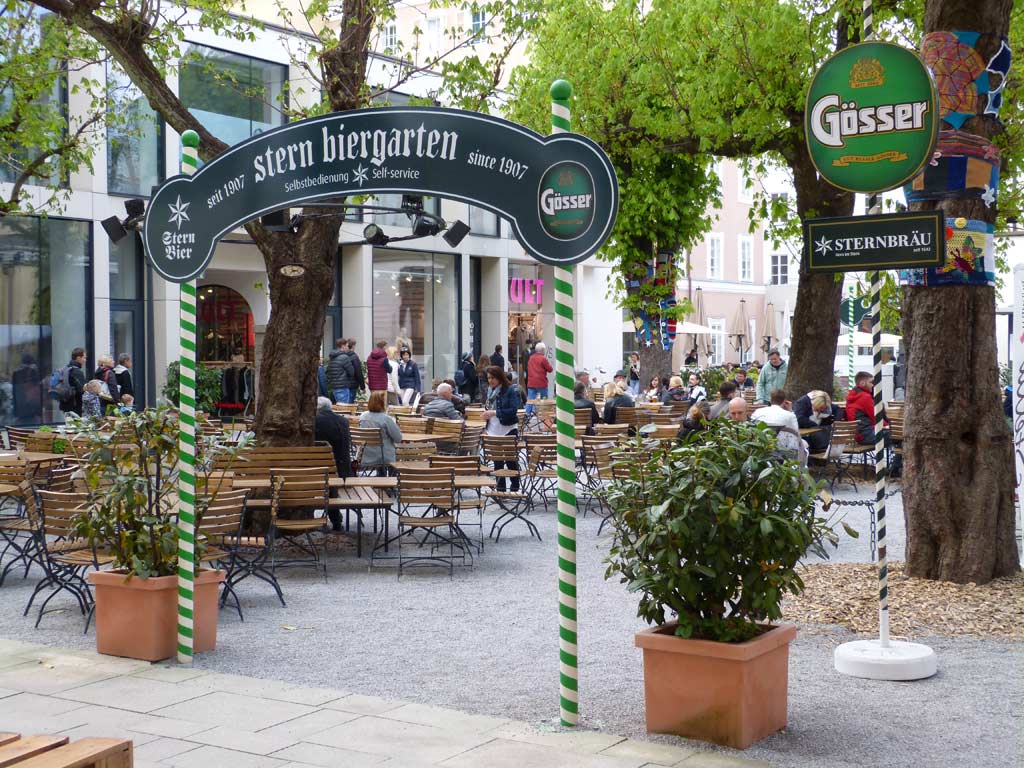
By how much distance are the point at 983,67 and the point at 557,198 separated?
4.63m

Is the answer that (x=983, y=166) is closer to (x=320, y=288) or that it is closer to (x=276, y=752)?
(x=320, y=288)

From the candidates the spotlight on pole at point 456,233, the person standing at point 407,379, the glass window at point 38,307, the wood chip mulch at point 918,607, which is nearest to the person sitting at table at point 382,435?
the spotlight on pole at point 456,233

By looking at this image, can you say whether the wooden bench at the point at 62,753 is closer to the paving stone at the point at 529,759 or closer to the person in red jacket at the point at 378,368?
the paving stone at the point at 529,759

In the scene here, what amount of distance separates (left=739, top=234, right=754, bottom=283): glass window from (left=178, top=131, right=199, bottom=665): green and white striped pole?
46.7m

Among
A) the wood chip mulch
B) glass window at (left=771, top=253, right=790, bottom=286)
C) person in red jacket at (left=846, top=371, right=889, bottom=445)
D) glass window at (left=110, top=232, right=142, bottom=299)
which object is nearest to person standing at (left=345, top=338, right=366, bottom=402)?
glass window at (left=110, top=232, right=142, bottom=299)

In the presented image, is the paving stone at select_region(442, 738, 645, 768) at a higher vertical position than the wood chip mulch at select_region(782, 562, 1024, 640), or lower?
lower

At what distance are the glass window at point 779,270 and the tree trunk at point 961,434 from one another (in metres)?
47.2

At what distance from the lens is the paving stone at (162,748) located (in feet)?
18.6

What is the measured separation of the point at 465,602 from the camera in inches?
388

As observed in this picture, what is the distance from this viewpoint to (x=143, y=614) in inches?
304

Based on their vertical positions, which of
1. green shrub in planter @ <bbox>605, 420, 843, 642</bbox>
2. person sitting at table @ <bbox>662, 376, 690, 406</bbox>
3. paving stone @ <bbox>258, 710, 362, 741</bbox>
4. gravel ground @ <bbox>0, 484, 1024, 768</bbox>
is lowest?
gravel ground @ <bbox>0, 484, 1024, 768</bbox>

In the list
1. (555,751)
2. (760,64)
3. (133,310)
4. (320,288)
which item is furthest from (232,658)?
(133,310)

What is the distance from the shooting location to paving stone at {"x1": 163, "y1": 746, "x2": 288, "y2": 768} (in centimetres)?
555

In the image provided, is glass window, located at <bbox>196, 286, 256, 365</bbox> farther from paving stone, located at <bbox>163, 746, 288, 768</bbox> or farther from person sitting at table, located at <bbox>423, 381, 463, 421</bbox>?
paving stone, located at <bbox>163, 746, 288, 768</bbox>
